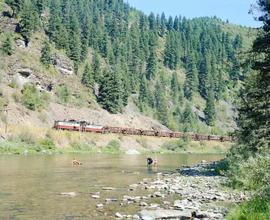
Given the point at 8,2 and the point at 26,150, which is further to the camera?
the point at 8,2

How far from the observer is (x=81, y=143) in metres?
95.1

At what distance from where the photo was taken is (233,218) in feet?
52.4

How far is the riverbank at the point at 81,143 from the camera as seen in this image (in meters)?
81.2

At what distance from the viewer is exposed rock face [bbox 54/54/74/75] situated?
424 feet

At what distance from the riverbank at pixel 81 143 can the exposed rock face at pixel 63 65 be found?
2968cm

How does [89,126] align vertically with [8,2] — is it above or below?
below

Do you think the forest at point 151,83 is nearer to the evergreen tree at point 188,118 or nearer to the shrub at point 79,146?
the evergreen tree at point 188,118

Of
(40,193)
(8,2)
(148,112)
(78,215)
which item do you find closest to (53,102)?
(8,2)

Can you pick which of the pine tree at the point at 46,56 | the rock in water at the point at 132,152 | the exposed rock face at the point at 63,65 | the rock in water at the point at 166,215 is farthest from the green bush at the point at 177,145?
the rock in water at the point at 166,215

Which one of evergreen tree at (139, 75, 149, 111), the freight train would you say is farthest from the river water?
evergreen tree at (139, 75, 149, 111)

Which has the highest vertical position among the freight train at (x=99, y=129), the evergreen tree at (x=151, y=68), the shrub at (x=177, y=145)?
the evergreen tree at (x=151, y=68)

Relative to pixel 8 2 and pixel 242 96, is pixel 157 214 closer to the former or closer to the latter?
pixel 242 96

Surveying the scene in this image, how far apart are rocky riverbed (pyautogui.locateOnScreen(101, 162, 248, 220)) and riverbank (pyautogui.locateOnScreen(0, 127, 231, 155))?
44248mm

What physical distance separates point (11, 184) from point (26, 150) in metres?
46.0
